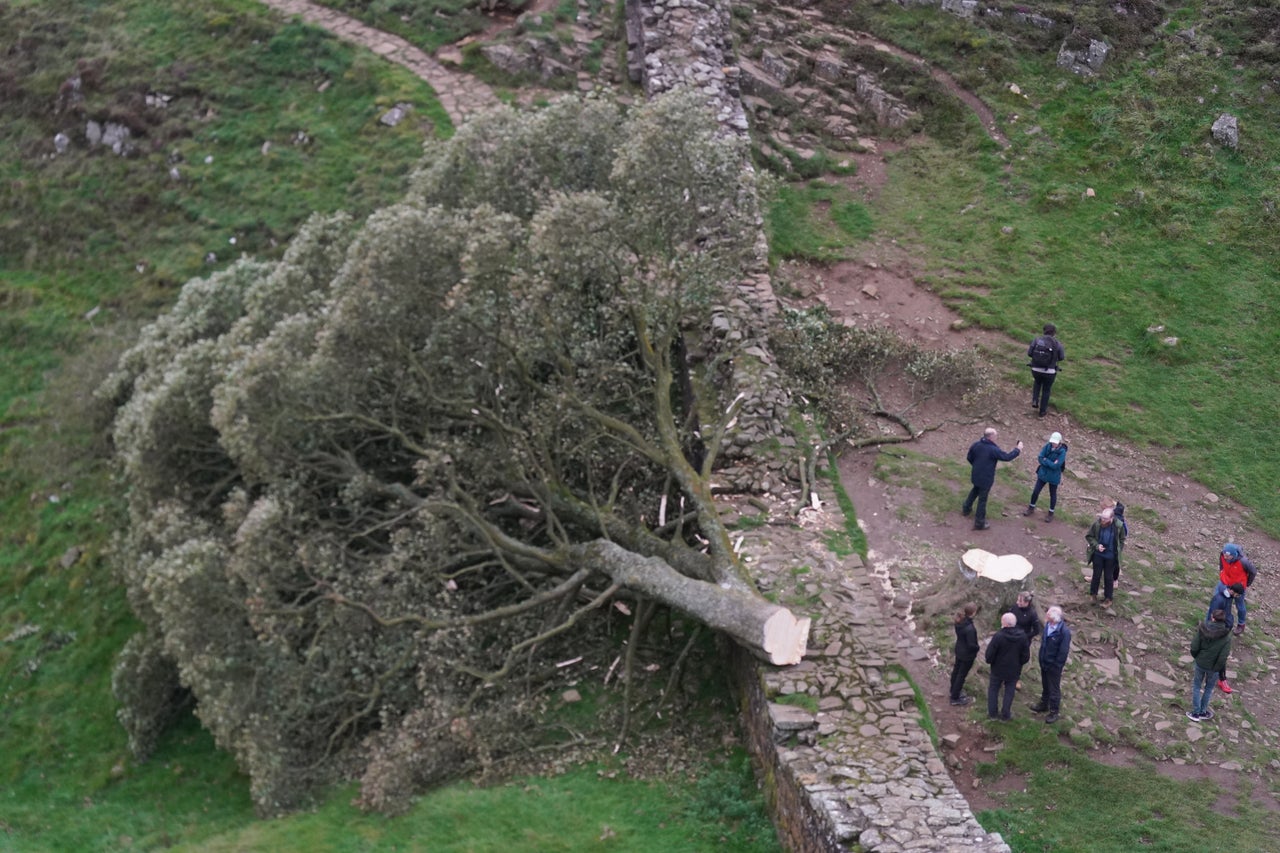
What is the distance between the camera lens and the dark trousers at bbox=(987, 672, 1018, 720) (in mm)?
15422

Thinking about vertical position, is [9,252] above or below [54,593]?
above

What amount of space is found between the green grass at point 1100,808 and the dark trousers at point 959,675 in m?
0.88

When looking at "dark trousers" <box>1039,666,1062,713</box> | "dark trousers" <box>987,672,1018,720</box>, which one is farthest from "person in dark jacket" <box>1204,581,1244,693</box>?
"dark trousers" <box>987,672,1018,720</box>

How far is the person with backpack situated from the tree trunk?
8.78 m

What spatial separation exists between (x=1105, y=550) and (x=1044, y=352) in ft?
17.7

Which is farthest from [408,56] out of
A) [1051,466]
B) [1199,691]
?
[1199,691]

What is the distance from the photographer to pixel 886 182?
2895 cm

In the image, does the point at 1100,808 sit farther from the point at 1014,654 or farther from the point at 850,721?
the point at 850,721

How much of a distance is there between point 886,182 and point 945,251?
3.19m

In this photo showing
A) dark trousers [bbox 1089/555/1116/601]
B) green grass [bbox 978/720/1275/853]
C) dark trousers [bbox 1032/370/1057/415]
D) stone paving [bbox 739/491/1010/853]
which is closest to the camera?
stone paving [bbox 739/491/1010/853]

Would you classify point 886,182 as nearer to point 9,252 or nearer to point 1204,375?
point 1204,375

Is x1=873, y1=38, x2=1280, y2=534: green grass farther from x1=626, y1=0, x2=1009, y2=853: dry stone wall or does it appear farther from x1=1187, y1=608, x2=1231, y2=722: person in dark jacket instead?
x1=626, y1=0, x2=1009, y2=853: dry stone wall

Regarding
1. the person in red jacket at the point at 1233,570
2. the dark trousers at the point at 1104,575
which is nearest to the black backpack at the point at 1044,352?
the dark trousers at the point at 1104,575

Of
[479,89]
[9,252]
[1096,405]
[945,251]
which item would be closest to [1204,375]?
[1096,405]
